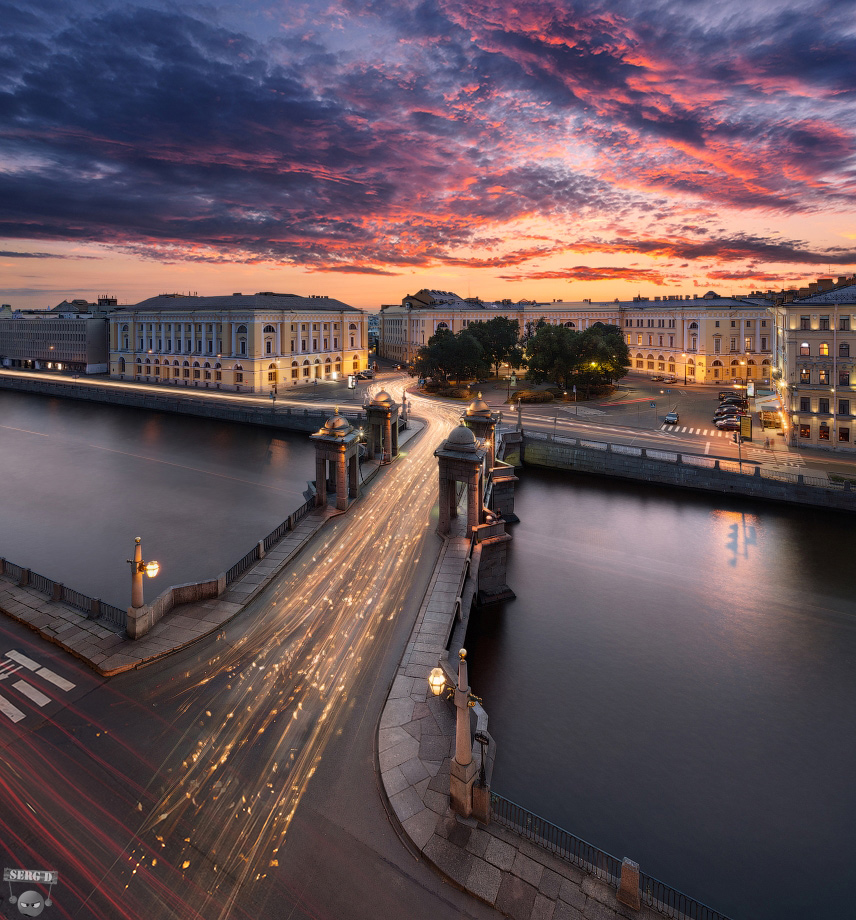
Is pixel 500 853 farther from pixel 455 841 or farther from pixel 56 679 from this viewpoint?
pixel 56 679

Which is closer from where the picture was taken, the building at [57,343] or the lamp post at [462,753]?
the lamp post at [462,753]

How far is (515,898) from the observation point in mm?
11398

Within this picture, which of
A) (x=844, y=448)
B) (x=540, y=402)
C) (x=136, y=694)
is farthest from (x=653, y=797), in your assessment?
(x=540, y=402)

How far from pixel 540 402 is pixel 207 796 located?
75.8 m

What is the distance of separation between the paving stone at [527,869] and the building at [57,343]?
482 ft

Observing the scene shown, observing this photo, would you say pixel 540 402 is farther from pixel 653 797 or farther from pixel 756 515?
pixel 653 797

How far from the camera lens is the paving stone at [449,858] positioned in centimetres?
1176

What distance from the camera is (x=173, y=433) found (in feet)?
251

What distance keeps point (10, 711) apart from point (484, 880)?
14359mm

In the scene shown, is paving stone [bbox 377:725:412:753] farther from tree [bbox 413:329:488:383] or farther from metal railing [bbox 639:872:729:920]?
tree [bbox 413:329:488:383]

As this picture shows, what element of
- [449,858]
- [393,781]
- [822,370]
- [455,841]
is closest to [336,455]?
[393,781]

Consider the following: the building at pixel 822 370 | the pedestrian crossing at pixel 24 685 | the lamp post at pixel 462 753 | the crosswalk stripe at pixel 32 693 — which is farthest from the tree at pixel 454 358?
the lamp post at pixel 462 753

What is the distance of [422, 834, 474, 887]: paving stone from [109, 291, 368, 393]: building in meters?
85.4

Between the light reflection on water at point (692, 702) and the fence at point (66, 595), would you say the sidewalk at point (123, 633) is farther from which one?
the light reflection on water at point (692, 702)
